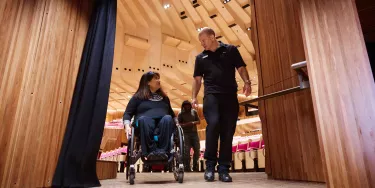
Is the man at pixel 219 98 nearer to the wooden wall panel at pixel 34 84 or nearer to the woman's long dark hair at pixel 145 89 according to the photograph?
the woman's long dark hair at pixel 145 89

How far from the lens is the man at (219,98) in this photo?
2119mm

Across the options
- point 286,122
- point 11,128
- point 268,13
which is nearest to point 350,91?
point 286,122

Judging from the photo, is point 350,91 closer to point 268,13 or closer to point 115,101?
point 268,13

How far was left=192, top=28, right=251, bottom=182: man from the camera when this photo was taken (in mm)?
2119

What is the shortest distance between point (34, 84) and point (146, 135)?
881mm

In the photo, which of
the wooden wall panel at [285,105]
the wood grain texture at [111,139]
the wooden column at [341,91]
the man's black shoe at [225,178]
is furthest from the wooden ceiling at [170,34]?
the wooden column at [341,91]

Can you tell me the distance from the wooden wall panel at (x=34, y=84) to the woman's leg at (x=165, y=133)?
0.74 meters

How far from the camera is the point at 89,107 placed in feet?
6.35

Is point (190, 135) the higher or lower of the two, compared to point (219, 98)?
lower

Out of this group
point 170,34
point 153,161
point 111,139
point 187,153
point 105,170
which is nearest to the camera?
Answer: point 153,161

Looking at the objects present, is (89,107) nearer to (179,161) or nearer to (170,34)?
(179,161)

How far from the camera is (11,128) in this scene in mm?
1710

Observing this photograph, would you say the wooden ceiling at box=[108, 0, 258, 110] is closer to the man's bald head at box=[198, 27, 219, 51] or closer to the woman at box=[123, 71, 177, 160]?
the man's bald head at box=[198, 27, 219, 51]

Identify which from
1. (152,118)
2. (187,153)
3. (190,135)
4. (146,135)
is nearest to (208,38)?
(152,118)
